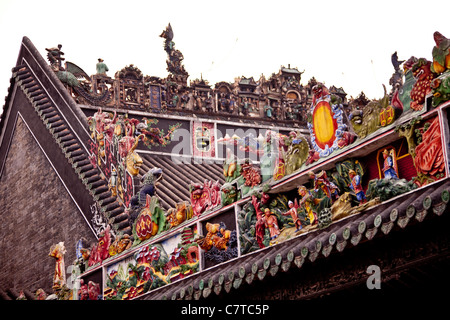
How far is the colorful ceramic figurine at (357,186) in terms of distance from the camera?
15.6 metres

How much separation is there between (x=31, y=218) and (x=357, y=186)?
1925 cm

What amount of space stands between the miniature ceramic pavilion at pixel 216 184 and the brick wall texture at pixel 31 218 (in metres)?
0.08

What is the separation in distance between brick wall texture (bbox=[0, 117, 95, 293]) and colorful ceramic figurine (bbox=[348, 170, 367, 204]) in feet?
46.3

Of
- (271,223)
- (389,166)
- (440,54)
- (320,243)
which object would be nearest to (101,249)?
(271,223)

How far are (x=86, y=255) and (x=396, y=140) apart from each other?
1283 centimetres

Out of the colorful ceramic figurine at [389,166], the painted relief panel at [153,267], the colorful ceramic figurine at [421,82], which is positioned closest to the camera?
the colorful ceramic figurine at [421,82]

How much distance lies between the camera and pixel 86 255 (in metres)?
25.5

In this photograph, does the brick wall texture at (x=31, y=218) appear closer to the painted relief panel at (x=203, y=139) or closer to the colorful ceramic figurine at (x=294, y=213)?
the painted relief panel at (x=203, y=139)

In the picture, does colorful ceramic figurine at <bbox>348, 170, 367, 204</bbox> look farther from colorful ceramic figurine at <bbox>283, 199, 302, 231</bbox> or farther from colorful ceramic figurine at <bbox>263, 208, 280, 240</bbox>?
colorful ceramic figurine at <bbox>263, 208, 280, 240</bbox>

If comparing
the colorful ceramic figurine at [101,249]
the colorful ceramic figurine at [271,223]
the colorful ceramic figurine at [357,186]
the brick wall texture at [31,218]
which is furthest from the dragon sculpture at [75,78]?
the colorful ceramic figurine at [357,186]

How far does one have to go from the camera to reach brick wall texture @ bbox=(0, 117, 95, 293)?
30234mm

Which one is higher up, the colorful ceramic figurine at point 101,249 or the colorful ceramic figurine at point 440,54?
the colorful ceramic figurine at point 101,249

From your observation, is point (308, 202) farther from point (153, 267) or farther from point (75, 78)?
point (75, 78)

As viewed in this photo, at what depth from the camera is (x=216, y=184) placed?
793 inches
